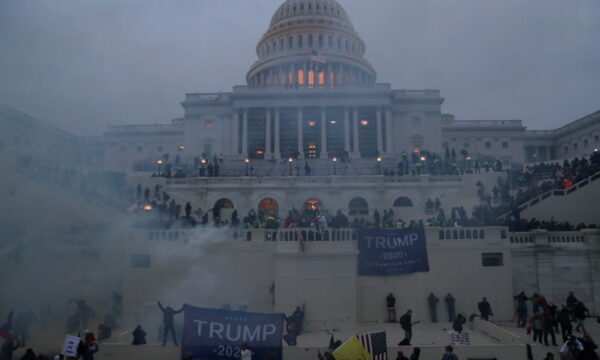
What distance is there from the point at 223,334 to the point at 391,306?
9.70 meters

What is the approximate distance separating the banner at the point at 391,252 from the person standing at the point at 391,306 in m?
1.01

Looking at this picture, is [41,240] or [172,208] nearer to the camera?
[41,240]

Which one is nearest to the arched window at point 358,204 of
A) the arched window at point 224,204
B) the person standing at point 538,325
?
the arched window at point 224,204

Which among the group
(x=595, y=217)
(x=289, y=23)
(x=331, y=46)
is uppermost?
(x=289, y=23)

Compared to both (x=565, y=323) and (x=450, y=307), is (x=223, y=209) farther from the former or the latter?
(x=565, y=323)

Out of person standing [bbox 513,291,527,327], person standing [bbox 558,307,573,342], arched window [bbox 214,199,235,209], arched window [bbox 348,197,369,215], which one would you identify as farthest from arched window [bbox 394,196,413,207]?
person standing [bbox 558,307,573,342]

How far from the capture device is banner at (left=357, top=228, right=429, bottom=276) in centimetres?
1992

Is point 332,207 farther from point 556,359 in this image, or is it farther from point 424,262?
point 556,359

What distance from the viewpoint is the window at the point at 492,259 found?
67.2 ft

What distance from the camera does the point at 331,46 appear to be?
84.4m

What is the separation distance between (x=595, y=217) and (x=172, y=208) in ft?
84.5

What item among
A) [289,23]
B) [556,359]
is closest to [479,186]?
[556,359]

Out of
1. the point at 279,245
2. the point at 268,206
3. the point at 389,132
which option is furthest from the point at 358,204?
the point at 389,132

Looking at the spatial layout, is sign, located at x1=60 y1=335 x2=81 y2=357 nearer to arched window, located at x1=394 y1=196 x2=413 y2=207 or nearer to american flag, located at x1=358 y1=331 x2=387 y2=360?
american flag, located at x1=358 y1=331 x2=387 y2=360
